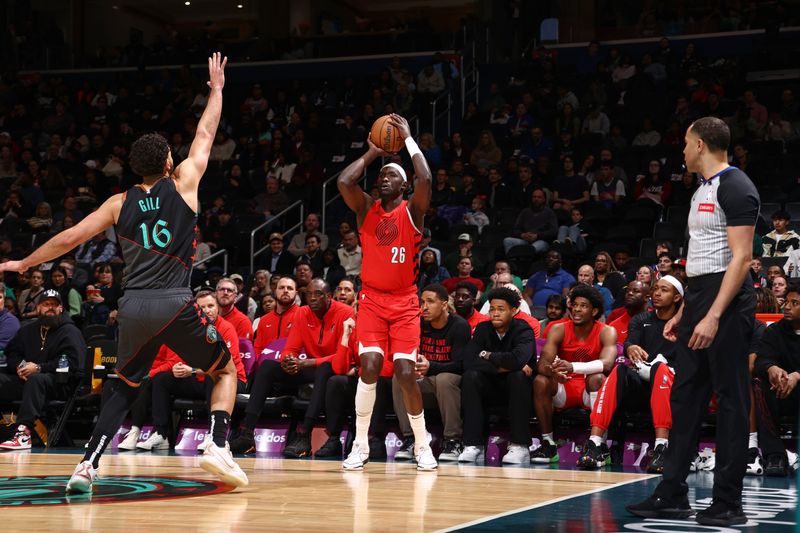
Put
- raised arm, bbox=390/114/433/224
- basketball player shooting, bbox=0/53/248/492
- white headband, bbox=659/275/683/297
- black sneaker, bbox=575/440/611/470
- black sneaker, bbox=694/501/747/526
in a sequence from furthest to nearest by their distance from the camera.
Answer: white headband, bbox=659/275/683/297, black sneaker, bbox=575/440/611/470, raised arm, bbox=390/114/433/224, basketball player shooting, bbox=0/53/248/492, black sneaker, bbox=694/501/747/526

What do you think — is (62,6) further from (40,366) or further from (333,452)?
(333,452)

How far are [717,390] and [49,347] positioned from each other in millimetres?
7211

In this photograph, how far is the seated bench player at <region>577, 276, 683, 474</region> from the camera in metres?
7.61

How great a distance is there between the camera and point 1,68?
76.6 feet

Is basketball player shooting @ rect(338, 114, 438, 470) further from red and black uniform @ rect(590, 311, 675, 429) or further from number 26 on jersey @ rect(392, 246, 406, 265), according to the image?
red and black uniform @ rect(590, 311, 675, 429)

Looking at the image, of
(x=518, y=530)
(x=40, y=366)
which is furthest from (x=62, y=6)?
(x=518, y=530)

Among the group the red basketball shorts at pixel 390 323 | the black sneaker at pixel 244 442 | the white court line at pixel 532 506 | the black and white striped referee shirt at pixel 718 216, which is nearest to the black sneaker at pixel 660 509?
the white court line at pixel 532 506

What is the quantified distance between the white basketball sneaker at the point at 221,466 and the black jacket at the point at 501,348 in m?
2.93

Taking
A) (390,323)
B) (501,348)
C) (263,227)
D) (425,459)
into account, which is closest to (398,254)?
(390,323)

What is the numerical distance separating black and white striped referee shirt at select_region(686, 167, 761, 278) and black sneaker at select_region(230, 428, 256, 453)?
4.97 metres

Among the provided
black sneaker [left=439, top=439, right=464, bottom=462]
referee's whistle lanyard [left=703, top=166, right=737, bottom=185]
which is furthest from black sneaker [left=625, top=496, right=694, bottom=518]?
black sneaker [left=439, top=439, right=464, bottom=462]

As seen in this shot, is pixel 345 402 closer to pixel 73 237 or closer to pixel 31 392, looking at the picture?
pixel 31 392

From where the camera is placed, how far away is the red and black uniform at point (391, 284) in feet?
23.3

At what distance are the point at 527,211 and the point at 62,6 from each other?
53.6 ft
